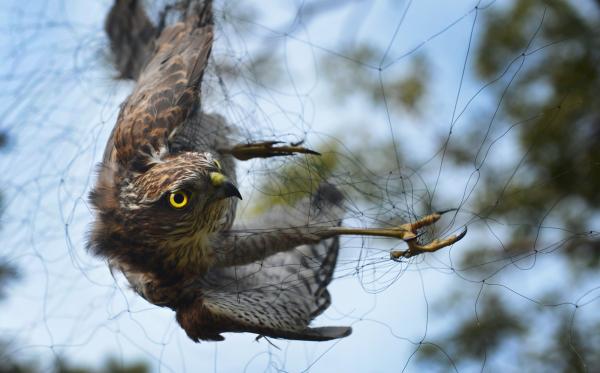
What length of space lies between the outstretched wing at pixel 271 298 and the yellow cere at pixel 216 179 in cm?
34

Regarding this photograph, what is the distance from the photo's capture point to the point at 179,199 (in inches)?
106

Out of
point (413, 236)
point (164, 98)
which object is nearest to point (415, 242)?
point (413, 236)

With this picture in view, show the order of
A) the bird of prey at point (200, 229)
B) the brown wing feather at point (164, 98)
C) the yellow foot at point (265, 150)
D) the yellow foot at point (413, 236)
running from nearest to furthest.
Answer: the yellow foot at point (413, 236), the yellow foot at point (265, 150), the bird of prey at point (200, 229), the brown wing feather at point (164, 98)

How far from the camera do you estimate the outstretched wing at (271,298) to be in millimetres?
2578

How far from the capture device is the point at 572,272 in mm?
4973

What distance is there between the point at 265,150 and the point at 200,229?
0.44 m

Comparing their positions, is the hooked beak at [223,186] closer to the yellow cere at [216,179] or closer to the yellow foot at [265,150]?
the yellow cere at [216,179]

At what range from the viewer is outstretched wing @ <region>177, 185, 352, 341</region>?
8.46ft

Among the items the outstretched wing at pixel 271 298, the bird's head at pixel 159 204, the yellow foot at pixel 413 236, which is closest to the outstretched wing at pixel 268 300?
the outstretched wing at pixel 271 298

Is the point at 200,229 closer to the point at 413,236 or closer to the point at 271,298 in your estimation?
the point at 271,298

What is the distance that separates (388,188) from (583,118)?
3044mm

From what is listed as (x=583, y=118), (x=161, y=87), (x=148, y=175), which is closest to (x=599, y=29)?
(x=583, y=118)

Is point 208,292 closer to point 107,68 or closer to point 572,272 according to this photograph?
point 107,68

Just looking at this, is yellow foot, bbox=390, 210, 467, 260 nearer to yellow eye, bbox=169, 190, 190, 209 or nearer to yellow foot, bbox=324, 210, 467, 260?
yellow foot, bbox=324, 210, 467, 260
